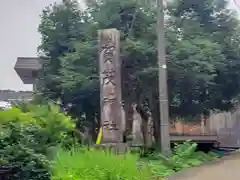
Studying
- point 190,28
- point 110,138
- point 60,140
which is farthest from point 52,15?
point 60,140

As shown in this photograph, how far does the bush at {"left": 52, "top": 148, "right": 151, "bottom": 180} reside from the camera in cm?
679

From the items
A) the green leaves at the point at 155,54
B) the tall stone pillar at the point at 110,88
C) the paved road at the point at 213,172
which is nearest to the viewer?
the paved road at the point at 213,172

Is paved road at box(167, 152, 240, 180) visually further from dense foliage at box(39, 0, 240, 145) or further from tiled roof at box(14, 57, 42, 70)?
tiled roof at box(14, 57, 42, 70)

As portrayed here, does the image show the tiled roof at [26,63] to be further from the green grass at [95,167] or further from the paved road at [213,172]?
the green grass at [95,167]

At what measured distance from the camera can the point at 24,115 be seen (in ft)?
32.6

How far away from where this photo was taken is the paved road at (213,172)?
9633mm

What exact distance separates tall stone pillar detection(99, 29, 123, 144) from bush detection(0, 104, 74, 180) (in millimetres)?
1880

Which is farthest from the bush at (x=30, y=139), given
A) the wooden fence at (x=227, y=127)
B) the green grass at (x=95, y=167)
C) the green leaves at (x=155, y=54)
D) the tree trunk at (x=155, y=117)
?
the wooden fence at (x=227, y=127)

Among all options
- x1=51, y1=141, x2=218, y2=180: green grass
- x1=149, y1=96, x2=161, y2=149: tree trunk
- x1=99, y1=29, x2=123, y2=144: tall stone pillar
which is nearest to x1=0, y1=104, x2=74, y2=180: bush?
x1=51, y1=141, x2=218, y2=180: green grass

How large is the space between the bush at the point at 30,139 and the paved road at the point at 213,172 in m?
2.94

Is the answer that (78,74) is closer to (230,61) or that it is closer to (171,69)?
(171,69)

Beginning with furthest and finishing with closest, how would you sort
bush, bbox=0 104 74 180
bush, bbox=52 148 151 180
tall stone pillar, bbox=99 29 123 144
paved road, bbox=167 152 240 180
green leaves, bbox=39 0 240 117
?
green leaves, bbox=39 0 240 117 < tall stone pillar, bbox=99 29 123 144 < paved road, bbox=167 152 240 180 < bush, bbox=0 104 74 180 < bush, bbox=52 148 151 180

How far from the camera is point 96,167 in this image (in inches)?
271

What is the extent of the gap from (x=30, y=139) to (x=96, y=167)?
8.80ft
